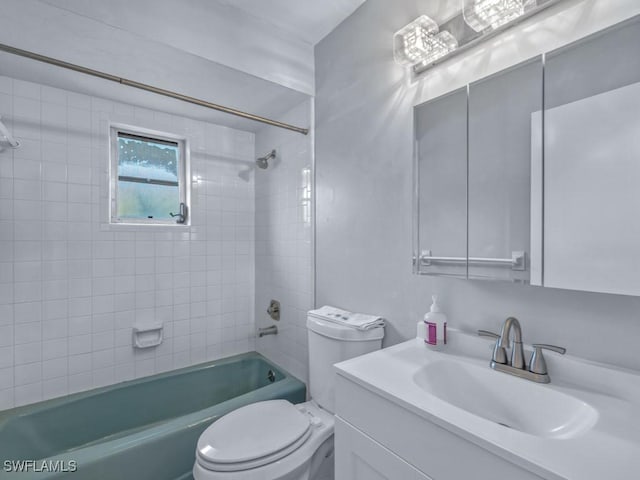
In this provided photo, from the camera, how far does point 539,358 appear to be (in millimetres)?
896

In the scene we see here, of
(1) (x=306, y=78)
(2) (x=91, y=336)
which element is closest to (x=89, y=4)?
(1) (x=306, y=78)

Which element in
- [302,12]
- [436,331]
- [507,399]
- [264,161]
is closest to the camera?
[507,399]

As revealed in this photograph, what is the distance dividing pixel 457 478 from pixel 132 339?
6.79 feet

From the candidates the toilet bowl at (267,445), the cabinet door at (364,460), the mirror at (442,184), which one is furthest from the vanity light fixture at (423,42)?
the toilet bowl at (267,445)

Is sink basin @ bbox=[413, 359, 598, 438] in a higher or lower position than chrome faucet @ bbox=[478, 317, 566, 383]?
lower

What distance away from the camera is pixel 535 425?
2.71 feet

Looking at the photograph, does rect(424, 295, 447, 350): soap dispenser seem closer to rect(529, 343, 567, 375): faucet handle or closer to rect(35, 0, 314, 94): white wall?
rect(529, 343, 567, 375): faucet handle

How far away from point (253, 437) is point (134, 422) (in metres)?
1.17

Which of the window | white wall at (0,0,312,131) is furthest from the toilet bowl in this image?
white wall at (0,0,312,131)

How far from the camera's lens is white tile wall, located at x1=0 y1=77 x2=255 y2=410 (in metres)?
1.72

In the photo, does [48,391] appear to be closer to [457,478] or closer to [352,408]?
[352,408]

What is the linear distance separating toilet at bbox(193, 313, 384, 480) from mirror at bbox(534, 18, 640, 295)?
0.82 meters

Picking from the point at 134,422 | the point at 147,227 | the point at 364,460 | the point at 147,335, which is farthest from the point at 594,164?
the point at 134,422

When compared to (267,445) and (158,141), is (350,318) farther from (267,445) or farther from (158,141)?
(158,141)
